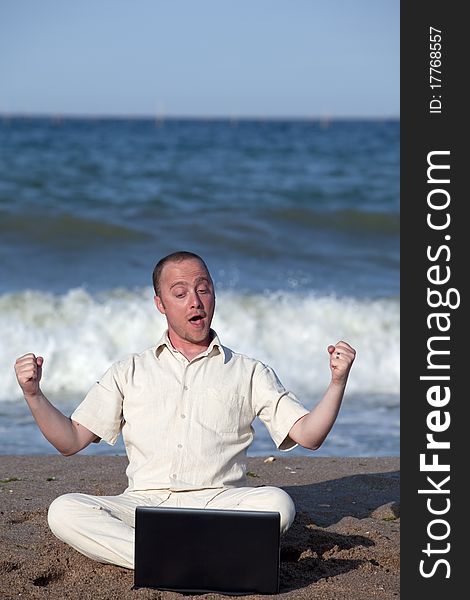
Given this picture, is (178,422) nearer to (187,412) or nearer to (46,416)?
(187,412)

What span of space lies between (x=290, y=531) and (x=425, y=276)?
1.84 metres

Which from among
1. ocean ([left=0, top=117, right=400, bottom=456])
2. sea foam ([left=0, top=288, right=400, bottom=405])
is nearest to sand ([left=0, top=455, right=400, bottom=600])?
ocean ([left=0, top=117, right=400, bottom=456])

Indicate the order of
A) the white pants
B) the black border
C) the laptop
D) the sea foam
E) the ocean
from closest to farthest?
the black border < the laptop < the white pants < the ocean < the sea foam

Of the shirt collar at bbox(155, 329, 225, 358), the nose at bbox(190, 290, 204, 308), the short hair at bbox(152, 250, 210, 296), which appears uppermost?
the short hair at bbox(152, 250, 210, 296)

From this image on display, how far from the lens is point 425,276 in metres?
3.31

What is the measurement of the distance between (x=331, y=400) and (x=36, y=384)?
1094 millimetres

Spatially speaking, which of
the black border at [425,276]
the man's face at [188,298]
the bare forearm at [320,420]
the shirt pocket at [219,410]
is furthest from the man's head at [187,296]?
the black border at [425,276]

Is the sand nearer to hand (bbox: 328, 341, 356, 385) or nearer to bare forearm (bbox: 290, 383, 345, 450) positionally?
bare forearm (bbox: 290, 383, 345, 450)

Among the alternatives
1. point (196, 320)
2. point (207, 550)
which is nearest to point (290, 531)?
point (207, 550)

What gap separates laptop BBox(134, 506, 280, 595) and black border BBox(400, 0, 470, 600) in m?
0.66

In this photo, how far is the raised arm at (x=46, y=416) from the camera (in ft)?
12.9

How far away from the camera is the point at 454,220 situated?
130 inches

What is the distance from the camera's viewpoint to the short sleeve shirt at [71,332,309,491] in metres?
4.14

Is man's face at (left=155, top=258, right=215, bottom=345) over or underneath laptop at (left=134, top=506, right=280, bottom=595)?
over
